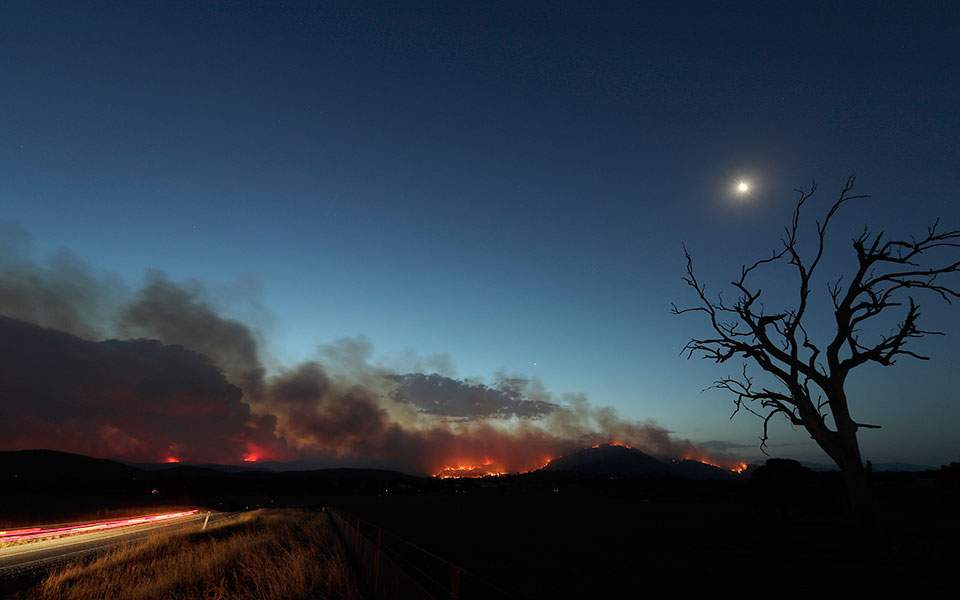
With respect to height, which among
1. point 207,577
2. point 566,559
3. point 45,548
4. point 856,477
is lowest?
point 566,559

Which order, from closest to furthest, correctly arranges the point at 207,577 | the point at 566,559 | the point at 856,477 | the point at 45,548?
1. the point at 207,577
2. the point at 856,477
3. the point at 566,559
4. the point at 45,548

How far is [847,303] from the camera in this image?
16906mm

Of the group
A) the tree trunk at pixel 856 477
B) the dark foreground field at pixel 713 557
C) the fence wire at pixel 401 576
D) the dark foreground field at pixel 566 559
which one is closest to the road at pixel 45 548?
the dark foreground field at pixel 566 559

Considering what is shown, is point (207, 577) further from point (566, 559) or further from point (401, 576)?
point (566, 559)

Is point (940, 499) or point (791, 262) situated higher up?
point (791, 262)

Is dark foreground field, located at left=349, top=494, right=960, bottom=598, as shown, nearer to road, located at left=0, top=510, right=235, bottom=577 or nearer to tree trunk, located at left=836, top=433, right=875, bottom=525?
tree trunk, located at left=836, top=433, right=875, bottom=525

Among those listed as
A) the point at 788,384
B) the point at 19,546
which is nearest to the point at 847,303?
the point at 788,384

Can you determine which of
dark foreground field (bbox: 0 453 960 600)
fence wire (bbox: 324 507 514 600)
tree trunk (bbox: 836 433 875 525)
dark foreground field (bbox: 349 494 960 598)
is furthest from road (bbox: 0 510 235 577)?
tree trunk (bbox: 836 433 875 525)

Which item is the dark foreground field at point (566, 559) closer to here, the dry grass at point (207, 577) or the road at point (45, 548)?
the dry grass at point (207, 577)

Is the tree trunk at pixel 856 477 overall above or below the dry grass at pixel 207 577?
above

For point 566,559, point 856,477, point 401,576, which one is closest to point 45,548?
point 566,559

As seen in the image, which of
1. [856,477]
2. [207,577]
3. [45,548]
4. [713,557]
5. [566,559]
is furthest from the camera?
[45,548]

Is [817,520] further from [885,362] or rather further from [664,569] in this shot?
[885,362]

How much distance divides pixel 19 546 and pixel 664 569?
98.3 ft
